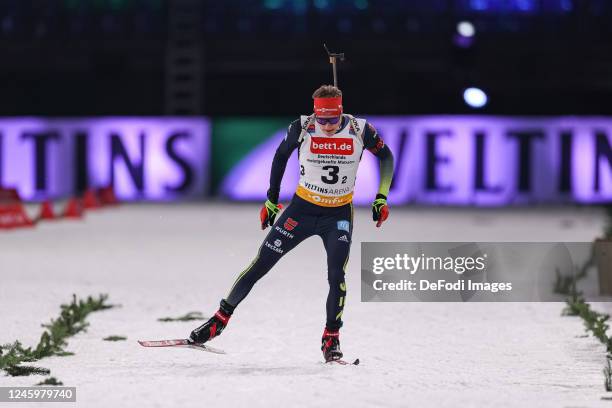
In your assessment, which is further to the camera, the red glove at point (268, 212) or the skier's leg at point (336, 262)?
the red glove at point (268, 212)

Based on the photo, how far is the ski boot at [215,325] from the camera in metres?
8.79

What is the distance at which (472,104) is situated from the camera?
3080 cm

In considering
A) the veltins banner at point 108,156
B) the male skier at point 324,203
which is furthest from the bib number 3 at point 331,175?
the veltins banner at point 108,156

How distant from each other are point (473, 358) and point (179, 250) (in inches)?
378

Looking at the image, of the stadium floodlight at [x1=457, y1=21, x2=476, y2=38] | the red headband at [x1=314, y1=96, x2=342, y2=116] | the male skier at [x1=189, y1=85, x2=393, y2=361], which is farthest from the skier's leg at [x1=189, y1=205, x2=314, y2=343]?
the stadium floodlight at [x1=457, y1=21, x2=476, y2=38]

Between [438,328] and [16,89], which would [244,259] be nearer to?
[438,328]

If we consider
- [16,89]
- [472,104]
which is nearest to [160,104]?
[16,89]

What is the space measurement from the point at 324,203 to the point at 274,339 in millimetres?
1787

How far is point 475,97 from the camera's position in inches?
1200

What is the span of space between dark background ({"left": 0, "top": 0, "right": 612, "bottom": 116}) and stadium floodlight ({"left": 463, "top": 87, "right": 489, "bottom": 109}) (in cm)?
402

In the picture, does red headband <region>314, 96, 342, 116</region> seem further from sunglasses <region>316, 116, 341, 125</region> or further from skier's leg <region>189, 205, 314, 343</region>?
skier's leg <region>189, 205, 314, 343</region>

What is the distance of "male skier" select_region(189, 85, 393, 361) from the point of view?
862cm

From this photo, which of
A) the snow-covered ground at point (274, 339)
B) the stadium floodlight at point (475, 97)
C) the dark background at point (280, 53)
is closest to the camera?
the snow-covered ground at point (274, 339)

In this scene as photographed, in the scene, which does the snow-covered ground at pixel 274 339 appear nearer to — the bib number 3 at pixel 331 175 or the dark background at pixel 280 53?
the bib number 3 at pixel 331 175
